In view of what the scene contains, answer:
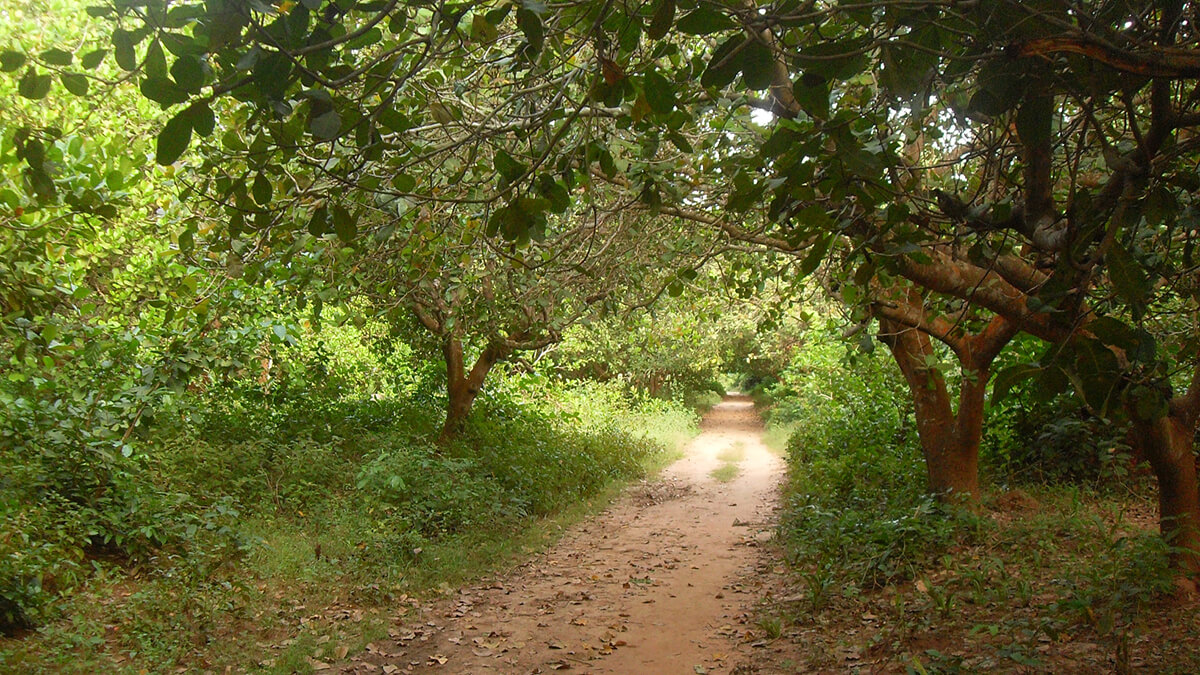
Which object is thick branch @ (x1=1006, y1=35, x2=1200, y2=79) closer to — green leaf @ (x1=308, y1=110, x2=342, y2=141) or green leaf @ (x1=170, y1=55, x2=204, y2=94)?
green leaf @ (x1=308, y1=110, x2=342, y2=141)

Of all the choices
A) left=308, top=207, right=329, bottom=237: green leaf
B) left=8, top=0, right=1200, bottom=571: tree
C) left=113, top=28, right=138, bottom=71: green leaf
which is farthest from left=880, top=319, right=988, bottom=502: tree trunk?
left=113, top=28, right=138, bottom=71: green leaf

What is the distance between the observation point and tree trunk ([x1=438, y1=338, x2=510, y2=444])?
12094 millimetres

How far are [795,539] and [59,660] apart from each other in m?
6.36

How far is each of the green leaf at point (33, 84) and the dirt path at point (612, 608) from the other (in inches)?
165

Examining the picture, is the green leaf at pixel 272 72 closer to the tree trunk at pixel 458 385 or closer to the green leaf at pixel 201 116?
the green leaf at pixel 201 116

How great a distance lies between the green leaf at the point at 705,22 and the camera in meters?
2.00

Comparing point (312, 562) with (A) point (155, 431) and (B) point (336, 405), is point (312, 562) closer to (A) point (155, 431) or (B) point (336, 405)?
(A) point (155, 431)

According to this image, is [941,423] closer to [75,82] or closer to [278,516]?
[278,516]

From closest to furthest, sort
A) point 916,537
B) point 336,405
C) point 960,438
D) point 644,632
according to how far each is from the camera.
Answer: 1. point 644,632
2. point 916,537
3. point 960,438
4. point 336,405

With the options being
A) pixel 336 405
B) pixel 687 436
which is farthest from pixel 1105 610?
pixel 687 436

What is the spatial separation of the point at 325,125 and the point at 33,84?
0.90 metres

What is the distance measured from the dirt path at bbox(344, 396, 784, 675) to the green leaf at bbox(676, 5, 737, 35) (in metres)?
4.41

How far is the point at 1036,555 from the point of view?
19.2ft

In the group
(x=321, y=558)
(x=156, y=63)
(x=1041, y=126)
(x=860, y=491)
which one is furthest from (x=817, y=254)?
(x=860, y=491)
